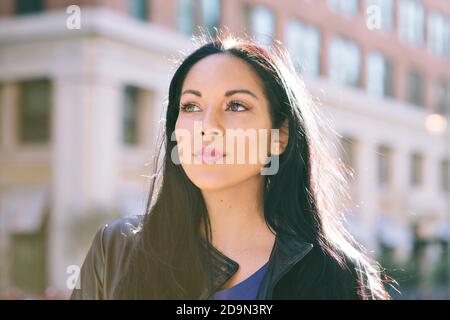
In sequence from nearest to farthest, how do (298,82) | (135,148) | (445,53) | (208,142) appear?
(208,142) → (298,82) → (135,148) → (445,53)

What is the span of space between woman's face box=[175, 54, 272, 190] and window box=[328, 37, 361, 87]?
21913mm

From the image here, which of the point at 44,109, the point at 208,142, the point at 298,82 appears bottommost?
the point at 208,142

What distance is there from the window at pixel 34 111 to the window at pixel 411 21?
12.0 meters

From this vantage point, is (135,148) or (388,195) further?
(388,195)

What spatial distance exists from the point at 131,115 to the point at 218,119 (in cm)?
1608

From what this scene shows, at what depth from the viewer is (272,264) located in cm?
197

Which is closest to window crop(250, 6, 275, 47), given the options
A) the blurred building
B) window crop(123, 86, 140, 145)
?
the blurred building

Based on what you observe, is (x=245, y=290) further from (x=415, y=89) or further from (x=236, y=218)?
(x=415, y=89)

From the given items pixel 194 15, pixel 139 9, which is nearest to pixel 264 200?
pixel 139 9

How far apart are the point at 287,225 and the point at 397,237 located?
23.5 meters

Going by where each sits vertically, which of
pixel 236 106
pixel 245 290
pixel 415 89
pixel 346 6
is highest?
pixel 346 6
